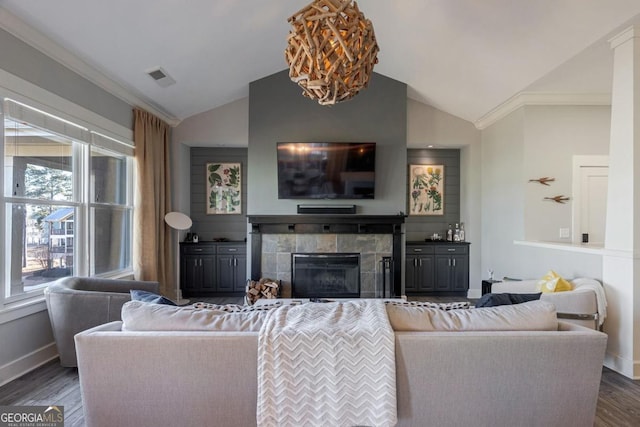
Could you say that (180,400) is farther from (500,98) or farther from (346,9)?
(500,98)

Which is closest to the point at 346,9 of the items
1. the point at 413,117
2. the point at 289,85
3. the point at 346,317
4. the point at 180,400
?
the point at 346,317

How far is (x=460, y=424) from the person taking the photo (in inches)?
63.0

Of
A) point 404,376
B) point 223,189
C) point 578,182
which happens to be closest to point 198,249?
point 223,189

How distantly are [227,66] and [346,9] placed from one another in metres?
3.22

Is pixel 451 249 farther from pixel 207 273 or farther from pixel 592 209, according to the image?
pixel 207 273

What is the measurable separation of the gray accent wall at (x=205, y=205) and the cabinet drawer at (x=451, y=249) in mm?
3373

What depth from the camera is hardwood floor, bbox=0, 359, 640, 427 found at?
7.34 feet

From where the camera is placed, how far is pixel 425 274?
5.66m

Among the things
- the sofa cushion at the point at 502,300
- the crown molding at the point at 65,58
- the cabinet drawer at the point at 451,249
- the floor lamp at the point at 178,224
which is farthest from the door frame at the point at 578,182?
the crown molding at the point at 65,58

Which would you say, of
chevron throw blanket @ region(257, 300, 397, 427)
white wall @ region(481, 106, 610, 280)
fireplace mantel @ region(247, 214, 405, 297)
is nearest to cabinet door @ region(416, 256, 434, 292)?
fireplace mantel @ region(247, 214, 405, 297)

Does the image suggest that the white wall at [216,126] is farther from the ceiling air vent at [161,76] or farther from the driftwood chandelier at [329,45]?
the driftwood chandelier at [329,45]

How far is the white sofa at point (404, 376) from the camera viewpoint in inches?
62.0

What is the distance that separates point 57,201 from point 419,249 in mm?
4899

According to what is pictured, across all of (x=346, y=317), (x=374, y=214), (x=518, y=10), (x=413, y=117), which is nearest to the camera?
(x=346, y=317)
